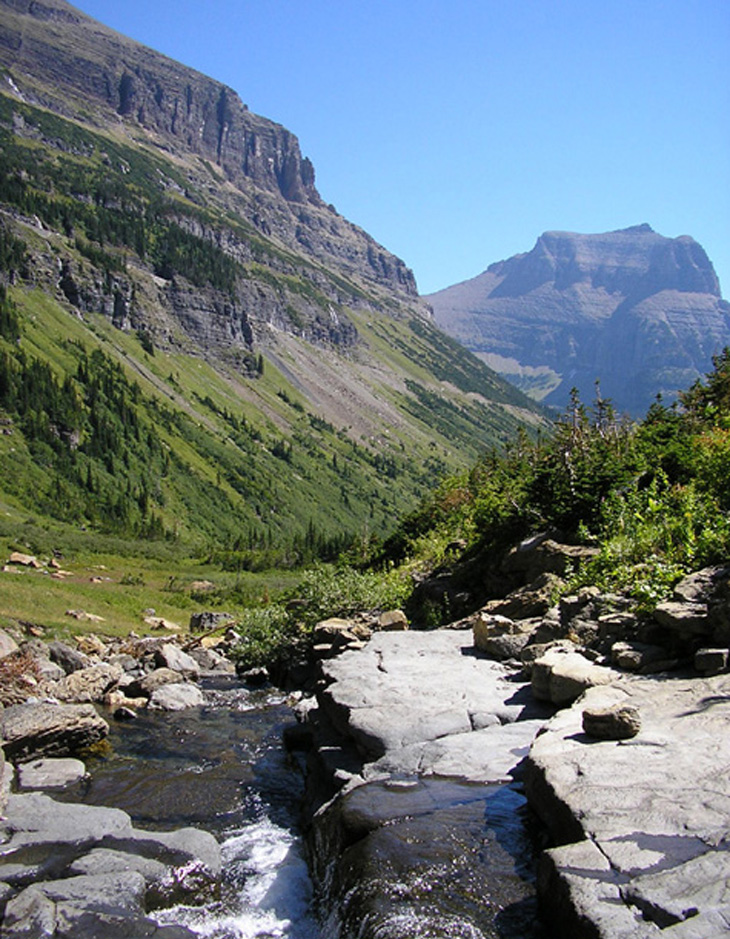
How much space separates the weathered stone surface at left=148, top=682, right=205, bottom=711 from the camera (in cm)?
2400

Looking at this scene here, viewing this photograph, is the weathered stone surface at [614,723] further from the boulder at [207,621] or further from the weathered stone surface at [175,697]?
the boulder at [207,621]

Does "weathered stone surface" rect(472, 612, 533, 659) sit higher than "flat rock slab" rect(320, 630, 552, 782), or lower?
higher

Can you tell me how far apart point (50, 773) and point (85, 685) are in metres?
9.61

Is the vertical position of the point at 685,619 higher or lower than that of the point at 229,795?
higher

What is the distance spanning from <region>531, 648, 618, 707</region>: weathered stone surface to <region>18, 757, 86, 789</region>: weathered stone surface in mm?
11160

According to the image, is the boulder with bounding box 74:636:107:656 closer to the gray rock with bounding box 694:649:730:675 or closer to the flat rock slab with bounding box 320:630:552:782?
the flat rock slab with bounding box 320:630:552:782

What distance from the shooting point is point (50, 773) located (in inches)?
613

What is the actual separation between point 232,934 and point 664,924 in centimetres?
649

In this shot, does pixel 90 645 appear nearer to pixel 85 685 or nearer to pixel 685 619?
pixel 85 685

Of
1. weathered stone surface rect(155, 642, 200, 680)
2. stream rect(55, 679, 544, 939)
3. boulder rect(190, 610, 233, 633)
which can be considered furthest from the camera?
boulder rect(190, 610, 233, 633)

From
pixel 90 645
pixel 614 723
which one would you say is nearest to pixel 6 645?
pixel 90 645

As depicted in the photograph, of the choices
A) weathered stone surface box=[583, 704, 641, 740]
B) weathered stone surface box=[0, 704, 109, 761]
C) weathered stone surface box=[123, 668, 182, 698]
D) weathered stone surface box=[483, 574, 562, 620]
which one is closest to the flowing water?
weathered stone surface box=[0, 704, 109, 761]

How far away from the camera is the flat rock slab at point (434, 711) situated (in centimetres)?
1057

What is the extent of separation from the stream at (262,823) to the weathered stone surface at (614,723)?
4.78ft
